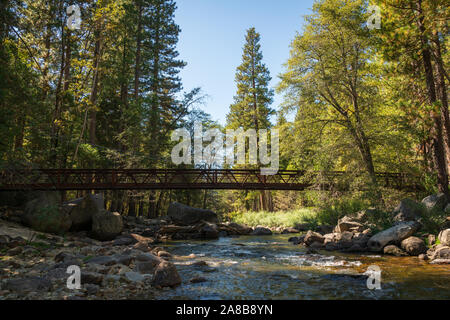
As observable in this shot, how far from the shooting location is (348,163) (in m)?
14.9

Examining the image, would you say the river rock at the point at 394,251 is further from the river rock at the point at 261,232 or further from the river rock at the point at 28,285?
the river rock at the point at 261,232

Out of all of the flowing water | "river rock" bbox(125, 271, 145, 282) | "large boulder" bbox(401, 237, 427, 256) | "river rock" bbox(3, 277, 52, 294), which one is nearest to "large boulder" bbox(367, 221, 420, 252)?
"large boulder" bbox(401, 237, 427, 256)

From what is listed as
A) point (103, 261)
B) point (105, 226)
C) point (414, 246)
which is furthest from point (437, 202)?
point (105, 226)

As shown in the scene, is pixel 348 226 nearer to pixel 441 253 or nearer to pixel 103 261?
pixel 441 253

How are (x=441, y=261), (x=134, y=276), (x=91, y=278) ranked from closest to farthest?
(x=91, y=278)
(x=134, y=276)
(x=441, y=261)

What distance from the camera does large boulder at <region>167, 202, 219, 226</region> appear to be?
19641 mm

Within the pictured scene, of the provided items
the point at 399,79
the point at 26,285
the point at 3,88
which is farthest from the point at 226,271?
the point at 399,79

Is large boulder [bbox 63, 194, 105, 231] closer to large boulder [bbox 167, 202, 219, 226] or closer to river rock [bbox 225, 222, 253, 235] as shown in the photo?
large boulder [bbox 167, 202, 219, 226]

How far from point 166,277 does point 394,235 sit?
788 cm

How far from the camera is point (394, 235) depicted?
952cm

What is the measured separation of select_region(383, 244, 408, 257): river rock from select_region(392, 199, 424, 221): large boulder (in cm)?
220

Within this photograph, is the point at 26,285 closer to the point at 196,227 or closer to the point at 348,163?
the point at 196,227

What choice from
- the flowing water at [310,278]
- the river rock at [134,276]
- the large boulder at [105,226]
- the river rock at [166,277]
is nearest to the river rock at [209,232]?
the large boulder at [105,226]
